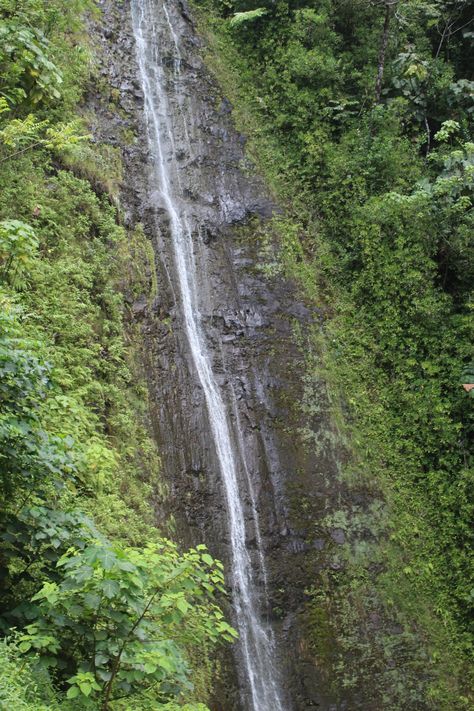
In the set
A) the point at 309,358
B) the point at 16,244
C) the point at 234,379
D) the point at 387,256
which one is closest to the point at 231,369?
the point at 234,379

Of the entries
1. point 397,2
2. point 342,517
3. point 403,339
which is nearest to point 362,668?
point 342,517

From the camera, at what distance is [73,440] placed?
4637 millimetres

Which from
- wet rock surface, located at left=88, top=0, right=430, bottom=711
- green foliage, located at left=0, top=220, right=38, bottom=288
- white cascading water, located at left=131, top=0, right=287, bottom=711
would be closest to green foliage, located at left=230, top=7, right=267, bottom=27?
white cascading water, located at left=131, top=0, right=287, bottom=711

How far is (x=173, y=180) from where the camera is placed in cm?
1238

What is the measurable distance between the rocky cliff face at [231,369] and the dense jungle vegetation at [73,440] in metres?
0.54

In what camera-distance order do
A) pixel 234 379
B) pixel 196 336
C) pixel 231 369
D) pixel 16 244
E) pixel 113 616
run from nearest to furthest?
pixel 113 616 → pixel 16 244 → pixel 234 379 → pixel 231 369 → pixel 196 336

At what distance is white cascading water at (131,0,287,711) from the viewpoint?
308 inches

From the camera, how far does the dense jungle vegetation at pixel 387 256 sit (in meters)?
→ 8.59

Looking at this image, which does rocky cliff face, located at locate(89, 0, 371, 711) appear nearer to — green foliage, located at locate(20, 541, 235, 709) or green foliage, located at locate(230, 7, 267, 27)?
green foliage, located at locate(230, 7, 267, 27)

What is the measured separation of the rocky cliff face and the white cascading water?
105 mm

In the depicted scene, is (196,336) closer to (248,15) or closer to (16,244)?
(16,244)

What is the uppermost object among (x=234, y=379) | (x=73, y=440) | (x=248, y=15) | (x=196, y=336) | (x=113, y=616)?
(x=248, y=15)

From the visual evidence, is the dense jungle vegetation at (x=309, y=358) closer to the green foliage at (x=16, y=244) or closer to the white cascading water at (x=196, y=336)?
the green foliage at (x=16, y=244)

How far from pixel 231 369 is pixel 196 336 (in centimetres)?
86
